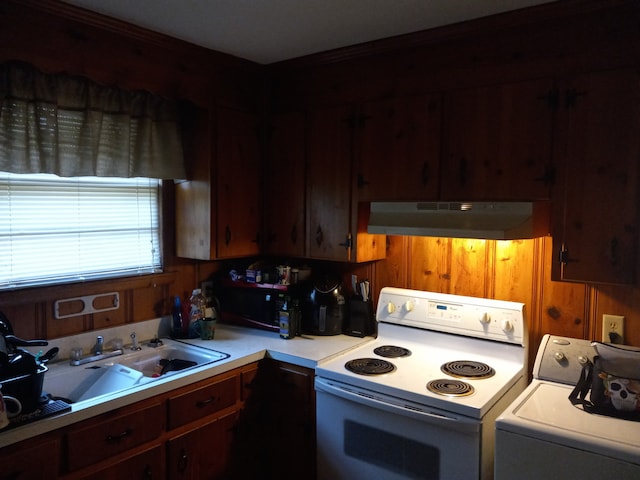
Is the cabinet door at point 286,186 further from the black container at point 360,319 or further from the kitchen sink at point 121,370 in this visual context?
the kitchen sink at point 121,370

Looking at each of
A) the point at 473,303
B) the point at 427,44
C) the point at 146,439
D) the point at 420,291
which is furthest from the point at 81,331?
the point at 427,44

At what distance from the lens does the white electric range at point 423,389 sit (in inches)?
75.8

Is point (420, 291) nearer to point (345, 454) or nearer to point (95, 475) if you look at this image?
point (345, 454)

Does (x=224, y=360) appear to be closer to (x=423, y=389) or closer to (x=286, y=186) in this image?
(x=423, y=389)

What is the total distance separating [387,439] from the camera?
2.09 m

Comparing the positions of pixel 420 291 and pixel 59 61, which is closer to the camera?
pixel 59 61

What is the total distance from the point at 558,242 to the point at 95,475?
1.98m

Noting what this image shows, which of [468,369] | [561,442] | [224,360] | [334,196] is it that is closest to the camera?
[561,442]

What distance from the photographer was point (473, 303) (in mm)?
2428

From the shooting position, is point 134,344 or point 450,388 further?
point 134,344

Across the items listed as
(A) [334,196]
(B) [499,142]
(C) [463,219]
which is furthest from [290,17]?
(C) [463,219]

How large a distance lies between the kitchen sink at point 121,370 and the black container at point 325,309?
1.77 feet

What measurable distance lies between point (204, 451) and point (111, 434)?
0.51 metres

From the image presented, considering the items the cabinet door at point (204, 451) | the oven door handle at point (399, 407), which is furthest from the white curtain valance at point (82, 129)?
the oven door handle at point (399, 407)
